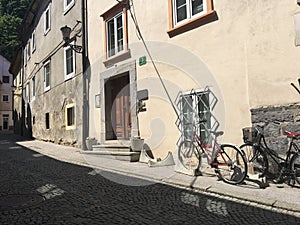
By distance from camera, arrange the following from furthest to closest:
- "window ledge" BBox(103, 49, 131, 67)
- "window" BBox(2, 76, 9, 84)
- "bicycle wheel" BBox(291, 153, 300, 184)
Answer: "window" BBox(2, 76, 9, 84)
"window ledge" BBox(103, 49, 131, 67)
"bicycle wheel" BBox(291, 153, 300, 184)

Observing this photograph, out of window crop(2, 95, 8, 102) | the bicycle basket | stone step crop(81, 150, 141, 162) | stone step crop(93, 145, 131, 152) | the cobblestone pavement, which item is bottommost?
the cobblestone pavement

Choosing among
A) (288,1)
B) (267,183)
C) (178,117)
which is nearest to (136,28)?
(178,117)

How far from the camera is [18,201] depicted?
15.5 feet

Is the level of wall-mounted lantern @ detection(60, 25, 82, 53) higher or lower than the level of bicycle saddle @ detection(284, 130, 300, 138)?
higher

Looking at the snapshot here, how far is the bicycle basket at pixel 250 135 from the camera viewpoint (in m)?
5.74

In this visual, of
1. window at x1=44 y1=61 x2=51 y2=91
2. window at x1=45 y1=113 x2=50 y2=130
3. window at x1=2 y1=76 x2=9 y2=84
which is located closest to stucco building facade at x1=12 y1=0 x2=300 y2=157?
window at x1=45 y1=113 x2=50 y2=130

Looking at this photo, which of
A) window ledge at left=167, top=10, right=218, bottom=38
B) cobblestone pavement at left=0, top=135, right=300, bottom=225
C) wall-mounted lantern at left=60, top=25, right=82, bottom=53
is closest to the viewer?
cobblestone pavement at left=0, top=135, right=300, bottom=225

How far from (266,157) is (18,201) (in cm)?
442

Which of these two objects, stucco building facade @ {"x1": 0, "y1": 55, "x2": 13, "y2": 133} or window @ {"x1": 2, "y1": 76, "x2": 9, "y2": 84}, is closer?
stucco building facade @ {"x1": 0, "y1": 55, "x2": 13, "y2": 133}

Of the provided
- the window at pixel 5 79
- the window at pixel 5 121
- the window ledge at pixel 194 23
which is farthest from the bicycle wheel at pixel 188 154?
the window at pixel 5 79

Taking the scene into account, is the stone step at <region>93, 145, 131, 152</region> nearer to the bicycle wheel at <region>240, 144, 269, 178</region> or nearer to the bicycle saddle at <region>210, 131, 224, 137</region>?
the bicycle saddle at <region>210, 131, 224, 137</region>

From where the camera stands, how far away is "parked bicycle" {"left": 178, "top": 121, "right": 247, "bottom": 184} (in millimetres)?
5629

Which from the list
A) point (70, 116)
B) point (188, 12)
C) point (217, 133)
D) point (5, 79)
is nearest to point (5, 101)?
point (5, 79)

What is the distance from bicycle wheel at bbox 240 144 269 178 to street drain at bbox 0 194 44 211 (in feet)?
12.8
